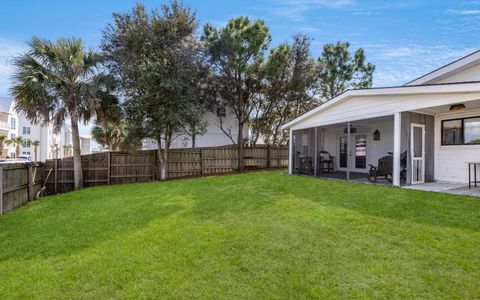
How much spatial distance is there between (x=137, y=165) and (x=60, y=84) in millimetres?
4841

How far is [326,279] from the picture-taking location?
3084mm

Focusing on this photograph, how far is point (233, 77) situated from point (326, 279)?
47.6 feet

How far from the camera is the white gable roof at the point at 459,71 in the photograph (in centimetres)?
870

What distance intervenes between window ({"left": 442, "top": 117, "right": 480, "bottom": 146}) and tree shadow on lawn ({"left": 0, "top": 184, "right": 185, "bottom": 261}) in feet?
29.0

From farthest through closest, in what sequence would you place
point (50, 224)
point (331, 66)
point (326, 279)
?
point (331, 66), point (50, 224), point (326, 279)

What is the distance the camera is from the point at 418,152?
29.3ft

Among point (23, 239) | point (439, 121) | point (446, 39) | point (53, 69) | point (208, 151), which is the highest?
point (446, 39)

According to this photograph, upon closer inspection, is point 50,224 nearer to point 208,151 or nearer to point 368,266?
point 368,266

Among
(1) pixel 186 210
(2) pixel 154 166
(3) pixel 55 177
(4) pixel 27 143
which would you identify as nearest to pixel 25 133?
(4) pixel 27 143

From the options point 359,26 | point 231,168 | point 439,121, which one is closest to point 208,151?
point 231,168

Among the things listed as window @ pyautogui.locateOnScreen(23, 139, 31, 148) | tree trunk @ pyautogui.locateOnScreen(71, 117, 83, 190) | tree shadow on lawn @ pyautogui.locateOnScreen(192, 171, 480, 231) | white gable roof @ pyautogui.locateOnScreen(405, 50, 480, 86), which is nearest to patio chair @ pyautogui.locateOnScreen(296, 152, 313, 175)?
tree shadow on lawn @ pyautogui.locateOnScreen(192, 171, 480, 231)

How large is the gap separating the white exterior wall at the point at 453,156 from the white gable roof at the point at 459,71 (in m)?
1.43

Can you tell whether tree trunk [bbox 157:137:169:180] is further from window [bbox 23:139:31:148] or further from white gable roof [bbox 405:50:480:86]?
window [bbox 23:139:31:148]

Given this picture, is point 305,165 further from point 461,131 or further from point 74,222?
point 74,222
